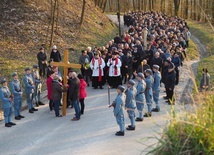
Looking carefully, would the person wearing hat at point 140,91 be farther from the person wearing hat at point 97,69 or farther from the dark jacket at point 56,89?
the person wearing hat at point 97,69

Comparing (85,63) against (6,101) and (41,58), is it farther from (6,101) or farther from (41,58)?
→ (6,101)

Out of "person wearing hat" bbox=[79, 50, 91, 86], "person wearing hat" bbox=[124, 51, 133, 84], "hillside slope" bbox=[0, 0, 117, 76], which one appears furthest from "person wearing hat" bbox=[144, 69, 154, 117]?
"hillside slope" bbox=[0, 0, 117, 76]

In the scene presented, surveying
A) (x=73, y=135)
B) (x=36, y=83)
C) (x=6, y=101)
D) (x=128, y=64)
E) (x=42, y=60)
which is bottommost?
(x=73, y=135)

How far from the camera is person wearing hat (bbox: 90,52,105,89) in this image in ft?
53.8

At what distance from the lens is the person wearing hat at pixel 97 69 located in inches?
646

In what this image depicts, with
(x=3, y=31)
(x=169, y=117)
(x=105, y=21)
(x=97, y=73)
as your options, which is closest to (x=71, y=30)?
(x=3, y=31)

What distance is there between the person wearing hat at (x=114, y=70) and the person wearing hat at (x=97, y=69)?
0.37 meters

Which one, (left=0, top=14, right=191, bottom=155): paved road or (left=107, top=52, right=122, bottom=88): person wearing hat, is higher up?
(left=107, top=52, right=122, bottom=88): person wearing hat

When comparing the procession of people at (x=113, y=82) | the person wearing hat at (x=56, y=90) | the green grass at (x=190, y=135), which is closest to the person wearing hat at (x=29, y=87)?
the procession of people at (x=113, y=82)

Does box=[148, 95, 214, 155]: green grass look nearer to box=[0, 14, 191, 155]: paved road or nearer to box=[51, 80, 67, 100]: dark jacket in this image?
box=[0, 14, 191, 155]: paved road

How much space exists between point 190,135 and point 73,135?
18.5 ft

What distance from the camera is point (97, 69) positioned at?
650 inches

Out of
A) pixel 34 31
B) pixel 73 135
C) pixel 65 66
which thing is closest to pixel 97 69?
pixel 65 66

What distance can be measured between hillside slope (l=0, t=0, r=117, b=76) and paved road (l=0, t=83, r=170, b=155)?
720 cm
